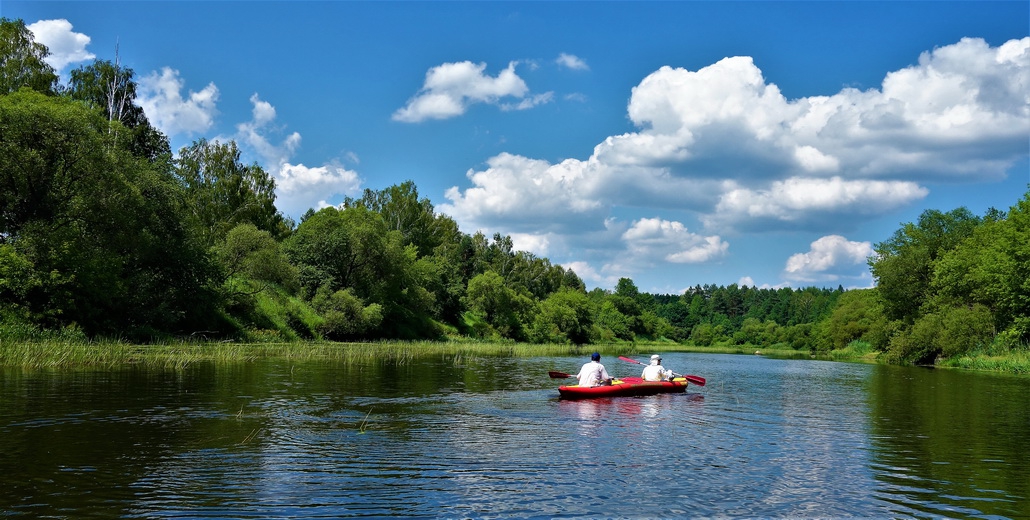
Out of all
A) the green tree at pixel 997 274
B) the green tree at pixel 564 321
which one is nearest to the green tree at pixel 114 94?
the green tree at pixel 564 321

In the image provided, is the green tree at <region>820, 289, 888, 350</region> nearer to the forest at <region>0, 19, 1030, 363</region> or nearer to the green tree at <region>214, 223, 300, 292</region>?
the forest at <region>0, 19, 1030, 363</region>

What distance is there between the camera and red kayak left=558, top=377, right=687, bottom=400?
22594mm

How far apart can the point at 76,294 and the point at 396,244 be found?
41323mm

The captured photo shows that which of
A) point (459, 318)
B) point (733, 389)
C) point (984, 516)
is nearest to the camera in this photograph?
point (984, 516)

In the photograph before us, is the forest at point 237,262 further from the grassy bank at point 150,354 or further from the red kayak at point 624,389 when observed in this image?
the red kayak at point 624,389

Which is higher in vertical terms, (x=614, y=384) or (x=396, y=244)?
(x=396, y=244)

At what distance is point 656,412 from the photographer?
68.0 feet

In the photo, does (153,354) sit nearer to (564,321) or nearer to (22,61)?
(22,61)

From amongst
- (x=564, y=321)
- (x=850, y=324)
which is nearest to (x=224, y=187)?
(x=564, y=321)

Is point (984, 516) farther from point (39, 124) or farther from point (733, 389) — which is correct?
point (39, 124)

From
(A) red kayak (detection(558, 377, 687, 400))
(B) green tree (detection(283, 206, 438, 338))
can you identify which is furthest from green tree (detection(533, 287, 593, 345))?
(A) red kayak (detection(558, 377, 687, 400))

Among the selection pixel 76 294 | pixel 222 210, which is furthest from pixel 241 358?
pixel 222 210

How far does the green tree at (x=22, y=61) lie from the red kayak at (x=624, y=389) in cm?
5064

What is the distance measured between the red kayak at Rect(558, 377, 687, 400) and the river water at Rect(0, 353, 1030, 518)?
1.75ft
